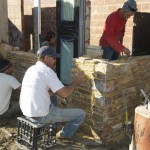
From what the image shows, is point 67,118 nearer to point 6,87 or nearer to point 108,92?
point 108,92

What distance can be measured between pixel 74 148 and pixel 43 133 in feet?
1.81

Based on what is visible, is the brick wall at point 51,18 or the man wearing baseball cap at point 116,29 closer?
the man wearing baseball cap at point 116,29

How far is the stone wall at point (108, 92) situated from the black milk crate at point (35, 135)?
0.71 m

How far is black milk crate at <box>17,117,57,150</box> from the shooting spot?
4.95 m

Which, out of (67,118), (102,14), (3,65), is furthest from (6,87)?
(102,14)

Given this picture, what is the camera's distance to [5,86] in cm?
591

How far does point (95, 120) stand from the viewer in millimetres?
5395

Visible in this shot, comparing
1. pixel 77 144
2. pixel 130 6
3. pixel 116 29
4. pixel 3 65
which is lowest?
pixel 77 144

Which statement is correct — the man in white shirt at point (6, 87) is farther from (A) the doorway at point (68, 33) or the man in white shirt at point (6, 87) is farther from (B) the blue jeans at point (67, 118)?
(A) the doorway at point (68, 33)

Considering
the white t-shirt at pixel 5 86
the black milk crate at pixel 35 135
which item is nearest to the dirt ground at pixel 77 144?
the black milk crate at pixel 35 135

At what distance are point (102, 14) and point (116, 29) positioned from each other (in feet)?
4.61

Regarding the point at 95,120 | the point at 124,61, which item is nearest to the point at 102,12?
the point at 124,61

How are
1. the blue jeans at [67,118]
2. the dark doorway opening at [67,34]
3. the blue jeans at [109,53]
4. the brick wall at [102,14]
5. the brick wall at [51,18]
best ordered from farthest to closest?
the dark doorway opening at [67,34] → the brick wall at [51,18] → the brick wall at [102,14] → the blue jeans at [109,53] → the blue jeans at [67,118]

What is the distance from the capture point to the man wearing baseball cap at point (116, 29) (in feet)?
19.4
